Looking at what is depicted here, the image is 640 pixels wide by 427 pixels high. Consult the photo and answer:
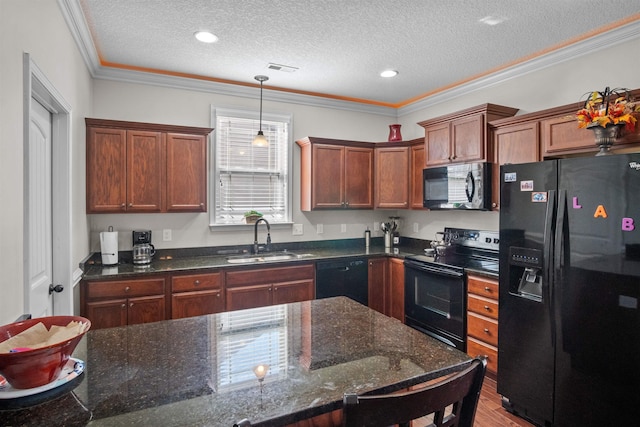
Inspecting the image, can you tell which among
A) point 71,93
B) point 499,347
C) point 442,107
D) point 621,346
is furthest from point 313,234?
point 621,346

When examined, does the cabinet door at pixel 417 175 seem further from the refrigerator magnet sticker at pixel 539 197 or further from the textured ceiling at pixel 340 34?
the refrigerator magnet sticker at pixel 539 197

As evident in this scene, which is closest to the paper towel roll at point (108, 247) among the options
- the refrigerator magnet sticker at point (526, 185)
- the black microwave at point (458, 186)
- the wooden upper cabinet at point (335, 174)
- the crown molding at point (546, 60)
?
the wooden upper cabinet at point (335, 174)

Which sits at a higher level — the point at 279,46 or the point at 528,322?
the point at 279,46

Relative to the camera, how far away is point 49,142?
236cm

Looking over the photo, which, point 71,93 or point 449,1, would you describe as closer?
point 449,1

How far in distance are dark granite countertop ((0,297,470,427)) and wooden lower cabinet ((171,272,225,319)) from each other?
1.54 m

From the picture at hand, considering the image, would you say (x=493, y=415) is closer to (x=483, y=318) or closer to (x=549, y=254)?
(x=483, y=318)

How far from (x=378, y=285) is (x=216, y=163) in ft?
7.21

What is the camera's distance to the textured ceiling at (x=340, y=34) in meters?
2.42

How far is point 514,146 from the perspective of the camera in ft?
10.1

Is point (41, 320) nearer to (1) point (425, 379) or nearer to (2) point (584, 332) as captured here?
(1) point (425, 379)

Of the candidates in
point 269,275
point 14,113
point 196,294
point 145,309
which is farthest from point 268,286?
point 14,113

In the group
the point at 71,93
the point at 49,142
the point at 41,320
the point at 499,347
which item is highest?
Result: the point at 71,93

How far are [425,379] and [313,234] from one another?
3.31 meters
